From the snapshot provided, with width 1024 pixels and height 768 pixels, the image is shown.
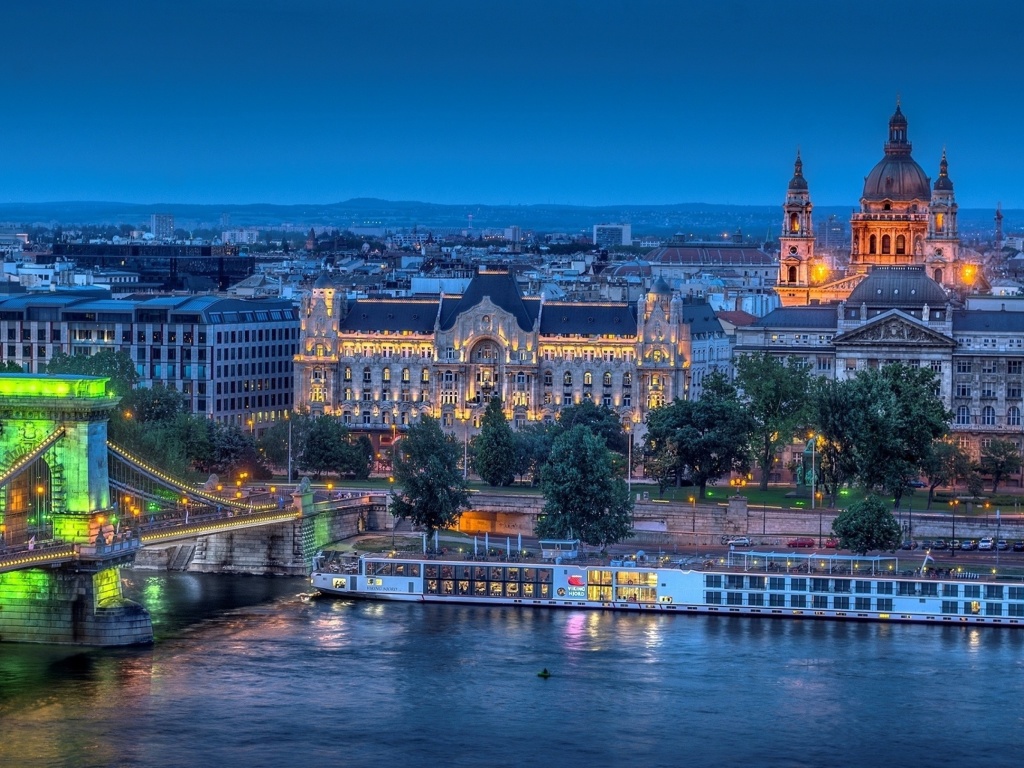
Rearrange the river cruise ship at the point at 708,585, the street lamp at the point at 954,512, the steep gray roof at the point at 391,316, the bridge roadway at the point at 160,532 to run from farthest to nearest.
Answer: the steep gray roof at the point at 391,316, the street lamp at the point at 954,512, the river cruise ship at the point at 708,585, the bridge roadway at the point at 160,532

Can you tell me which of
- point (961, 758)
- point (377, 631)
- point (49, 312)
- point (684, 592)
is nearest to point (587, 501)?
point (684, 592)

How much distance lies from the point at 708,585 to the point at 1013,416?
135ft

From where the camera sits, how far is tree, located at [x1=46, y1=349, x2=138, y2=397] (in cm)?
13688

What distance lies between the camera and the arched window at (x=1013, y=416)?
140625 millimetres

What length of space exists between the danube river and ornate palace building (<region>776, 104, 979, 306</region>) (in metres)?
79.8

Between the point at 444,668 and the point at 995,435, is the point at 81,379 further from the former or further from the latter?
the point at 995,435

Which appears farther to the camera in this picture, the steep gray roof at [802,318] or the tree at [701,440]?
the steep gray roof at [802,318]

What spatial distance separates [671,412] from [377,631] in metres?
32.8

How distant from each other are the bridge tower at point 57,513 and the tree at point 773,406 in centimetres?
4170

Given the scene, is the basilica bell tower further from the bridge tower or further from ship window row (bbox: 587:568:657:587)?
the bridge tower

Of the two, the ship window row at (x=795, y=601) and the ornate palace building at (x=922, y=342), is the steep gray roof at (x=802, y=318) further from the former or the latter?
the ship window row at (x=795, y=601)

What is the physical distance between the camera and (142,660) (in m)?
90.5

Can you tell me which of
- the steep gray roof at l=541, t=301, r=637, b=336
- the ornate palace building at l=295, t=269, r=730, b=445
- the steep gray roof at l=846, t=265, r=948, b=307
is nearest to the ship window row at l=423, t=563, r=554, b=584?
the ornate palace building at l=295, t=269, r=730, b=445

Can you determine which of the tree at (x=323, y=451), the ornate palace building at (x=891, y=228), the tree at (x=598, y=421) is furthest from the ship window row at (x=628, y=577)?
the ornate palace building at (x=891, y=228)
